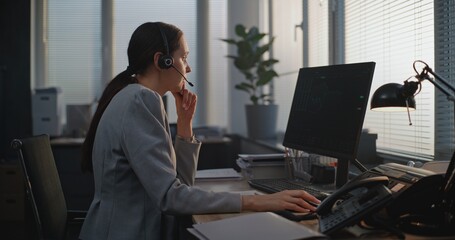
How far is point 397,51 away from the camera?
231 cm

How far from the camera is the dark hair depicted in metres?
1.67

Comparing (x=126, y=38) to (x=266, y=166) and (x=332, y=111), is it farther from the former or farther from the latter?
(x=332, y=111)

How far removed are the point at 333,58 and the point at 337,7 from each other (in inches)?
11.6

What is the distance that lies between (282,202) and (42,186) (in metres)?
0.81

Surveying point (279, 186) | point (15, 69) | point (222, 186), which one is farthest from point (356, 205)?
point (15, 69)

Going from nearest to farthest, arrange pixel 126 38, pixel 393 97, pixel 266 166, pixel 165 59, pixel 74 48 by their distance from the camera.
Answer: pixel 393 97 < pixel 165 59 < pixel 266 166 < pixel 74 48 < pixel 126 38

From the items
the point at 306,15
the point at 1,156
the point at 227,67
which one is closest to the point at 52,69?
the point at 1,156

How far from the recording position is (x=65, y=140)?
477 cm

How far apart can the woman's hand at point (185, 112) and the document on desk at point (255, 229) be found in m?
0.83

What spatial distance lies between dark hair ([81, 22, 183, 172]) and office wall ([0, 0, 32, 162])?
12.1 ft

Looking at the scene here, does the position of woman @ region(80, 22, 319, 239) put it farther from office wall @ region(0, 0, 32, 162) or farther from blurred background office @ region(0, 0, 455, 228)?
office wall @ region(0, 0, 32, 162)

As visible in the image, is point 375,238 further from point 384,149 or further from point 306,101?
point 384,149

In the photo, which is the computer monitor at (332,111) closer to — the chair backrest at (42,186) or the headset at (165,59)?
the headset at (165,59)

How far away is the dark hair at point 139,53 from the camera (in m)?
1.67
